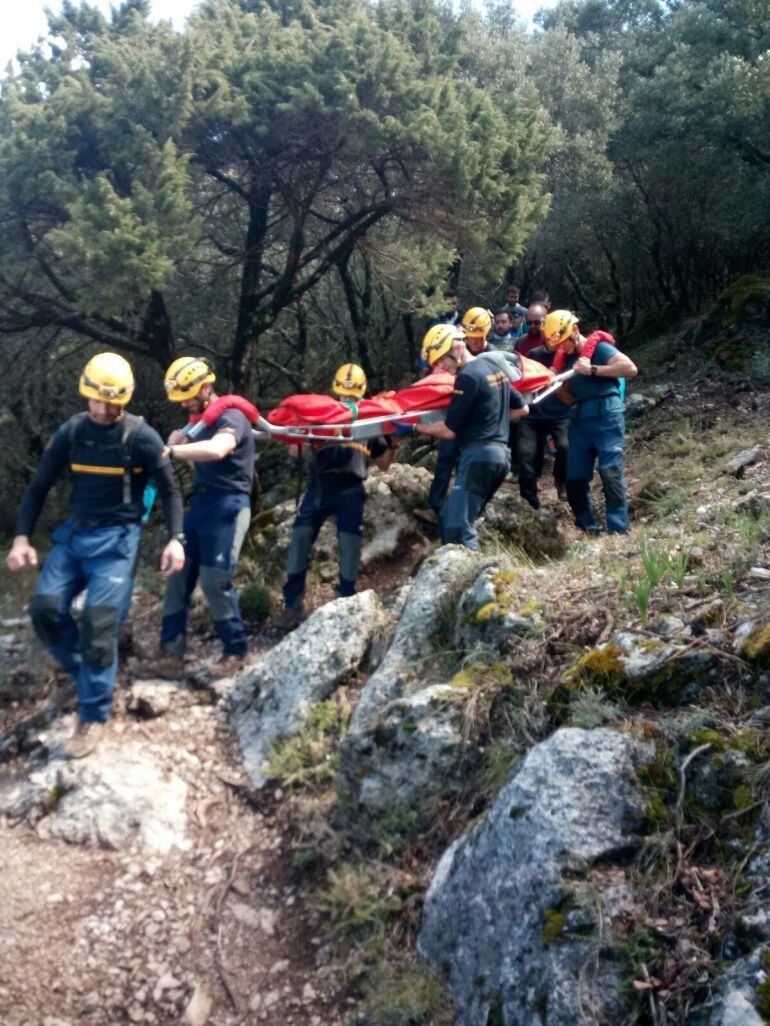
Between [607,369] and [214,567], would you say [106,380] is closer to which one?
[214,567]

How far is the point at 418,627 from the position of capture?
5.04 metres

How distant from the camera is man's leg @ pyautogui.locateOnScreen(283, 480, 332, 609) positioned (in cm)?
664

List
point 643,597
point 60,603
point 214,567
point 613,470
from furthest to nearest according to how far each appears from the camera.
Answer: point 613,470 < point 214,567 < point 60,603 < point 643,597

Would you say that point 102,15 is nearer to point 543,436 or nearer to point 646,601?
point 543,436

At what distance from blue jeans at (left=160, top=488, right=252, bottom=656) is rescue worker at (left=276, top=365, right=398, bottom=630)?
1.94ft

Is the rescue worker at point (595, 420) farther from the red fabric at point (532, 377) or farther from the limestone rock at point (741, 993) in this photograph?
the limestone rock at point (741, 993)

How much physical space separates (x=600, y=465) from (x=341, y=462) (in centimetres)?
200

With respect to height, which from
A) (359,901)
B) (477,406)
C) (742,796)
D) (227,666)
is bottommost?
(359,901)

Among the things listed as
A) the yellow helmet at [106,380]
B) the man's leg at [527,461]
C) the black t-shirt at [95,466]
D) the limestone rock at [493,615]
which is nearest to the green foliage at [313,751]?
the limestone rock at [493,615]

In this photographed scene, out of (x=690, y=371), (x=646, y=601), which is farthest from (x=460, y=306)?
(x=646, y=601)

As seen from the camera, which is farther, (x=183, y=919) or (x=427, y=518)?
(x=427, y=518)

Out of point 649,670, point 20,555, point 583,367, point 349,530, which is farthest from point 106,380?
point 583,367

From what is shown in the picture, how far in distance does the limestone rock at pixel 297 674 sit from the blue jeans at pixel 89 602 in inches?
32.7

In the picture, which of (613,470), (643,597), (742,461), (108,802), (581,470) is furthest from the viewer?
(742,461)
